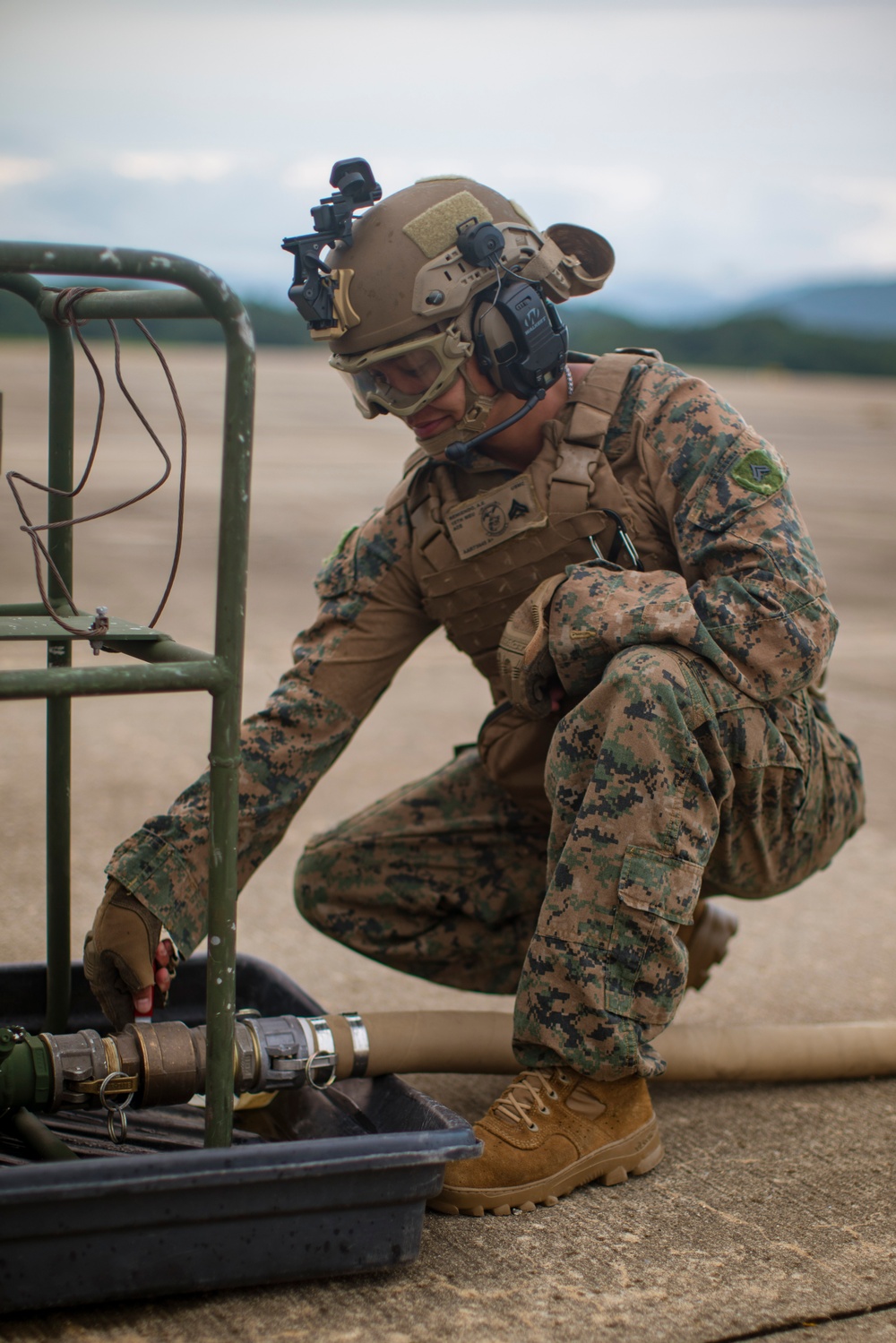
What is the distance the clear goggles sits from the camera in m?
2.33

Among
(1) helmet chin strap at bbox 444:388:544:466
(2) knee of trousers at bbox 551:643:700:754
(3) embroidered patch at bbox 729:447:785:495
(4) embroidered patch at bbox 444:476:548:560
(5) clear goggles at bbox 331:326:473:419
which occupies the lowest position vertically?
(2) knee of trousers at bbox 551:643:700:754

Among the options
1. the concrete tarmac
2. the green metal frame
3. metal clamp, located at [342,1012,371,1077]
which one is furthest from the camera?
metal clamp, located at [342,1012,371,1077]

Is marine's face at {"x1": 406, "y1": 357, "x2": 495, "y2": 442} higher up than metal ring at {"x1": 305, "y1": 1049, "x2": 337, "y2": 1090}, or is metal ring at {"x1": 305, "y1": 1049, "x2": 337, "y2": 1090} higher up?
marine's face at {"x1": 406, "y1": 357, "x2": 495, "y2": 442}

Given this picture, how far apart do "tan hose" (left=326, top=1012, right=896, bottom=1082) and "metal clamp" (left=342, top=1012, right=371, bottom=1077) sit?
0.01 m

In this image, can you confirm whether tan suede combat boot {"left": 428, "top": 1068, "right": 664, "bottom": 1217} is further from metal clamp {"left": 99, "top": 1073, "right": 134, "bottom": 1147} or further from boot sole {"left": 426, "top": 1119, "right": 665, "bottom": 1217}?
metal clamp {"left": 99, "top": 1073, "right": 134, "bottom": 1147}

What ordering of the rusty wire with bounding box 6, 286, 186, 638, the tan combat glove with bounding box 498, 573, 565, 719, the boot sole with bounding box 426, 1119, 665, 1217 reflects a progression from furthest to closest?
the tan combat glove with bounding box 498, 573, 565, 719
the boot sole with bounding box 426, 1119, 665, 1217
the rusty wire with bounding box 6, 286, 186, 638

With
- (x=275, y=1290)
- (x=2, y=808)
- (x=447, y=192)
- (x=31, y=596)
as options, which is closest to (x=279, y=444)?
(x=31, y=596)

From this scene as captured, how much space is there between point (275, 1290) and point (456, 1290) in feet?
0.77

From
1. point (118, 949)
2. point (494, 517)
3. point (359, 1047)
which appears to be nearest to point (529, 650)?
point (494, 517)

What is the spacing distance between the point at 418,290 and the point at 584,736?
0.82m

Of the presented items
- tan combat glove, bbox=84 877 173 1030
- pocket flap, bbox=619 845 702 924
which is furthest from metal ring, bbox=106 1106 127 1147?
pocket flap, bbox=619 845 702 924

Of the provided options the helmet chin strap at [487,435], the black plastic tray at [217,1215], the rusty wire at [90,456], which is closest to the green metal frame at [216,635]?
the rusty wire at [90,456]

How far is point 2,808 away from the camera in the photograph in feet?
12.7

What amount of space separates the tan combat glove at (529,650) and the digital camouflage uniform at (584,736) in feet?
0.12
